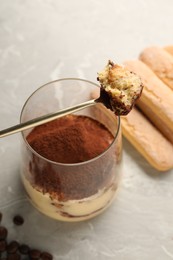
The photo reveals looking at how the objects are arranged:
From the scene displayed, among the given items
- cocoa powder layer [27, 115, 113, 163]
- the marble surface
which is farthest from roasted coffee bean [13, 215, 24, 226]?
cocoa powder layer [27, 115, 113, 163]

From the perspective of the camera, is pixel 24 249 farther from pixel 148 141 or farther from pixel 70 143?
pixel 148 141

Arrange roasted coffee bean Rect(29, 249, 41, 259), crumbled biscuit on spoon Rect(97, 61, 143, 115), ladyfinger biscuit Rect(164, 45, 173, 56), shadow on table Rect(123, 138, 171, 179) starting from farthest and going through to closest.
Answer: ladyfinger biscuit Rect(164, 45, 173, 56) < shadow on table Rect(123, 138, 171, 179) < roasted coffee bean Rect(29, 249, 41, 259) < crumbled biscuit on spoon Rect(97, 61, 143, 115)

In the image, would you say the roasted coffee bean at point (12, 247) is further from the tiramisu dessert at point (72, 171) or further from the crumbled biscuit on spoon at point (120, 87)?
the crumbled biscuit on spoon at point (120, 87)

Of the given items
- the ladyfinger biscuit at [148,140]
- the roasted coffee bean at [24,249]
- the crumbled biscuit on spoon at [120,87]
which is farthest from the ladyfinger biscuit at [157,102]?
the roasted coffee bean at [24,249]

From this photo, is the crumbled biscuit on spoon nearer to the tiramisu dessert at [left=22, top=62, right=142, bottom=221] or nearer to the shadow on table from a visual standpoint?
the tiramisu dessert at [left=22, top=62, right=142, bottom=221]

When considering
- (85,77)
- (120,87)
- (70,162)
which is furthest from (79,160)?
(85,77)

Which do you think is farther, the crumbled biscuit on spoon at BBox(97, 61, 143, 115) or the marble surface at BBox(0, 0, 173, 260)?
the marble surface at BBox(0, 0, 173, 260)
